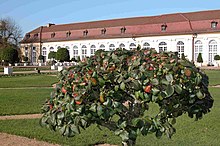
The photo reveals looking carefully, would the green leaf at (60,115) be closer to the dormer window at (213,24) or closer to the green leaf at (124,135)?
the green leaf at (124,135)

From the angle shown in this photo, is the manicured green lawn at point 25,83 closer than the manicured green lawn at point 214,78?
Yes

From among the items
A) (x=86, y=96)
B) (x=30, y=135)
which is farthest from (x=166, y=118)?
(x=30, y=135)

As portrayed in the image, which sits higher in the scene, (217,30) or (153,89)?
(217,30)

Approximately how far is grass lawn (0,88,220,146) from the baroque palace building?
45.1 metres

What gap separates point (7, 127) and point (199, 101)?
19.6ft

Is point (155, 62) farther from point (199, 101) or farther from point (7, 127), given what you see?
point (7, 127)

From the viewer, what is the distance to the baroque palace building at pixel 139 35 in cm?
6206

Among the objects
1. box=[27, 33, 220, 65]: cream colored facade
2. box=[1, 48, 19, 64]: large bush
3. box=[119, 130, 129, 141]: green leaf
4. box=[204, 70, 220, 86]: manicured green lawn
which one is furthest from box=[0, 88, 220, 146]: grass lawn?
box=[1, 48, 19, 64]: large bush

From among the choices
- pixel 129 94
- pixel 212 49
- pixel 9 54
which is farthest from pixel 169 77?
pixel 212 49

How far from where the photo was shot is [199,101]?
153 inches

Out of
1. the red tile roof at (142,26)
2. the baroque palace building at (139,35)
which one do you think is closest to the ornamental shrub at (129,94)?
the baroque palace building at (139,35)

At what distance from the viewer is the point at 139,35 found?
6762 centimetres

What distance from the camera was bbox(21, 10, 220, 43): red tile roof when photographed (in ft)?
204

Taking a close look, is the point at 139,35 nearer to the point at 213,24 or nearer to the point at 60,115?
the point at 213,24
